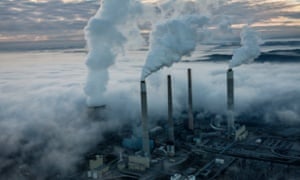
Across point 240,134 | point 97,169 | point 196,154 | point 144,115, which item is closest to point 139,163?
point 97,169

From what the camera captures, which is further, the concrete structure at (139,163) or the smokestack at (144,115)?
the smokestack at (144,115)

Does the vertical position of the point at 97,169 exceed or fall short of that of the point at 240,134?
it exceeds it

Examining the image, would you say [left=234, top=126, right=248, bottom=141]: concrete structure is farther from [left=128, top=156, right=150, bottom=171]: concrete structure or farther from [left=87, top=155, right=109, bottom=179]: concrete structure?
[left=87, top=155, right=109, bottom=179]: concrete structure

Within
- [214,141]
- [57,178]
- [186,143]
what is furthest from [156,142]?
[57,178]

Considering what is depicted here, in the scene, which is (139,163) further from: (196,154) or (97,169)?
(196,154)

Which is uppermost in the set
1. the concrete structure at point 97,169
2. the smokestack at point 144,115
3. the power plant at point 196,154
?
the smokestack at point 144,115

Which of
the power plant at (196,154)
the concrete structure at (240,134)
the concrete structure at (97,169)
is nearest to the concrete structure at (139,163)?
the power plant at (196,154)

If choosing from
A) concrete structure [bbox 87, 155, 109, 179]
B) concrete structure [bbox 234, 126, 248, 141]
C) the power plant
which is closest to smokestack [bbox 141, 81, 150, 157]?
the power plant

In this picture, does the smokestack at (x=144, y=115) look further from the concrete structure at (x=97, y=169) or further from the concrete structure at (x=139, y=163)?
the concrete structure at (x=97, y=169)

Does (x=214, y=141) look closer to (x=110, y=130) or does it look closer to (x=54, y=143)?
(x=110, y=130)
